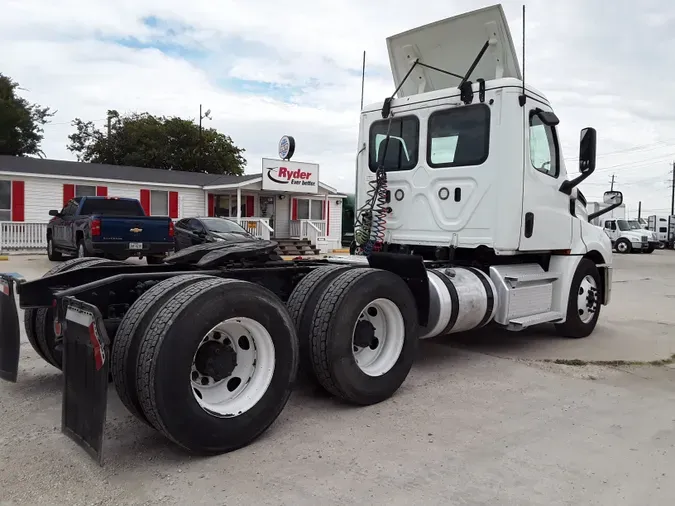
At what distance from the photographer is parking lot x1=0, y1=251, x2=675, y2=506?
3.11m

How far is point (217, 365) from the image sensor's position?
3658 millimetres

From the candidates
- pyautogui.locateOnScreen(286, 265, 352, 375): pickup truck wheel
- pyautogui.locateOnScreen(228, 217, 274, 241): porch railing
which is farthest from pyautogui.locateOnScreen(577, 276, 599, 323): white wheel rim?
pyautogui.locateOnScreen(228, 217, 274, 241): porch railing

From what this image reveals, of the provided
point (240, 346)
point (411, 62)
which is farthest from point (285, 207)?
point (240, 346)

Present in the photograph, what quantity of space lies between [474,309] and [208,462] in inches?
126

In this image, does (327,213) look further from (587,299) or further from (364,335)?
(364,335)

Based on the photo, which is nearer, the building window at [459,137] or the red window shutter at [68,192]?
the building window at [459,137]

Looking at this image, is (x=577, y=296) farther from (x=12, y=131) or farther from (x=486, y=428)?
(x=12, y=131)

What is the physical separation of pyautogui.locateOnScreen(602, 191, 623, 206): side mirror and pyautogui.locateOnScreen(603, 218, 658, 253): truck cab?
92.7ft

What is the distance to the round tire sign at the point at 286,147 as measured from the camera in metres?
24.7

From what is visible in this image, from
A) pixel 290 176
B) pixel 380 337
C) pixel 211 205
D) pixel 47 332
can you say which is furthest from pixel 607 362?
pixel 211 205

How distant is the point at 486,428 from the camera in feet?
13.5

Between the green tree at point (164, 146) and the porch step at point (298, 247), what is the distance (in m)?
20.8

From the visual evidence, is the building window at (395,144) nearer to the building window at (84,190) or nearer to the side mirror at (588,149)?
the side mirror at (588,149)

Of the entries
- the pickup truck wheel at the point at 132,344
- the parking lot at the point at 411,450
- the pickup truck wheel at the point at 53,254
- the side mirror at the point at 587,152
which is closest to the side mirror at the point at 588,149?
the side mirror at the point at 587,152
